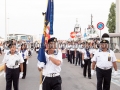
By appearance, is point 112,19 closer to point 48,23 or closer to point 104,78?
point 104,78

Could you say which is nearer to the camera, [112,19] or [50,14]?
[50,14]

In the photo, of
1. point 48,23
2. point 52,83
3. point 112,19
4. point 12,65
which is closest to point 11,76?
point 12,65

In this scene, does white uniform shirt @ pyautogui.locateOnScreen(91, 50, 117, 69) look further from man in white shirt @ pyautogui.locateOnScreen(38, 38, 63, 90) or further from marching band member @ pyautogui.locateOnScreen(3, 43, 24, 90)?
marching band member @ pyautogui.locateOnScreen(3, 43, 24, 90)

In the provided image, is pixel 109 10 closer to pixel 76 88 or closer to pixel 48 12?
pixel 76 88

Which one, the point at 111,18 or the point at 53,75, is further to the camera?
the point at 111,18

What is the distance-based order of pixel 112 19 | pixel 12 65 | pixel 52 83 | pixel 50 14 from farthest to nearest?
pixel 112 19 → pixel 12 65 → pixel 50 14 → pixel 52 83

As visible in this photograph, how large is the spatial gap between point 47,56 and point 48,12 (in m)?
0.93

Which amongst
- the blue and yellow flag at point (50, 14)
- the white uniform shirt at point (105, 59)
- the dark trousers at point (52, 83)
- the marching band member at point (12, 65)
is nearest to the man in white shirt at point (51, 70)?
the dark trousers at point (52, 83)

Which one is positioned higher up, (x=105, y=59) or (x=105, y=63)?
(x=105, y=59)

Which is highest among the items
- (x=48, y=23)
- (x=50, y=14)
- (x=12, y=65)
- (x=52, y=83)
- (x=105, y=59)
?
(x=50, y=14)

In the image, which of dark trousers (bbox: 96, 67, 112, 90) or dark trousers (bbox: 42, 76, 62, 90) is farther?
dark trousers (bbox: 96, 67, 112, 90)

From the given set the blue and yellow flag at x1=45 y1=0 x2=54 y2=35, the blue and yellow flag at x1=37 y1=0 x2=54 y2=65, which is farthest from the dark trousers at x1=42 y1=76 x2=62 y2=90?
the blue and yellow flag at x1=45 y1=0 x2=54 y2=35

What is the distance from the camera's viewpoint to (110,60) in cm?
773

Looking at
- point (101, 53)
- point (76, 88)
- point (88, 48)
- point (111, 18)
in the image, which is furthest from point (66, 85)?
point (111, 18)
